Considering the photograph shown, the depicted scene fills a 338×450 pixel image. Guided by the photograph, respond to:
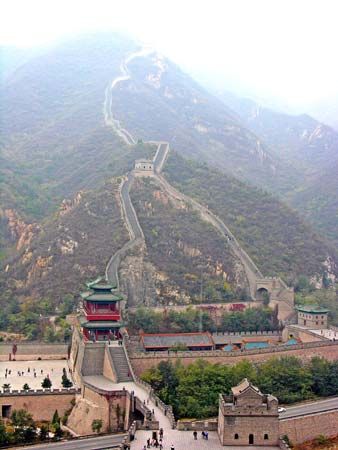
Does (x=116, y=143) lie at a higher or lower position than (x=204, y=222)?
higher

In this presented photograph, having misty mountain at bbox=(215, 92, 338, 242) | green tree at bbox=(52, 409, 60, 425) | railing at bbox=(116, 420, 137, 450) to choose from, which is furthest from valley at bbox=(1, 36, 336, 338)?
railing at bbox=(116, 420, 137, 450)

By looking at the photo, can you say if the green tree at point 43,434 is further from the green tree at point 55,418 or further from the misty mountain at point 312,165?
the misty mountain at point 312,165

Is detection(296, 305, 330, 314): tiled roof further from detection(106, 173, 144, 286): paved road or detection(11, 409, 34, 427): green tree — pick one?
detection(11, 409, 34, 427): green tree

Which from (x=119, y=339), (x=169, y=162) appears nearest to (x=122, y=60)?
(x=169, y=162)

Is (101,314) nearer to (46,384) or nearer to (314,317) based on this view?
(46,384)

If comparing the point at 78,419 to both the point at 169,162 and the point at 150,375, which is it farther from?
the point at 169,162

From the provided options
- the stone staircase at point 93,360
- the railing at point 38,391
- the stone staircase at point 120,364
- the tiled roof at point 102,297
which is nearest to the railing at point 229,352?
the stone staircase at point 120,364
